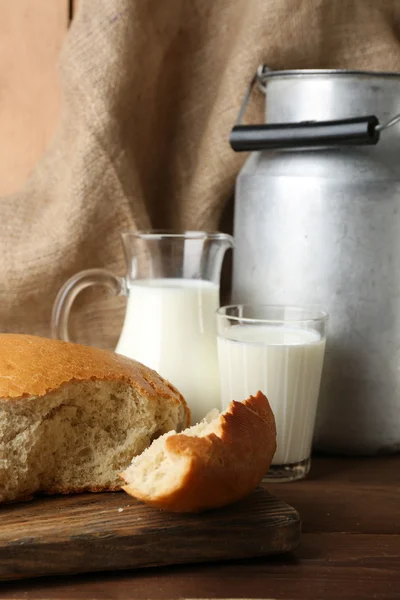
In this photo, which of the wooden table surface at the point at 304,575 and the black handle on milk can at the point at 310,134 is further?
the black handle on milk can at the point at 310,134

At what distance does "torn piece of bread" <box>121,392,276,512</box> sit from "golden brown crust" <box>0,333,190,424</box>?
117 mm

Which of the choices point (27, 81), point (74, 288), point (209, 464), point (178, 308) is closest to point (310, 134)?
point (178, 308)

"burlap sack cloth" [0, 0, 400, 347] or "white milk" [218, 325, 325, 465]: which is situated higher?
"burlap sack cloth" [0, 0, 400, 347]

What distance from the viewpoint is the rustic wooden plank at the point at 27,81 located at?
5.21 ft

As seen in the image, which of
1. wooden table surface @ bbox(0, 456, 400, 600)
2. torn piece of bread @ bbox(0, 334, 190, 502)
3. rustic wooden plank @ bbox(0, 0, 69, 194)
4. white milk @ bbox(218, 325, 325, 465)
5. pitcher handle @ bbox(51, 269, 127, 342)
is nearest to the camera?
wooden table surface @ bbox(0, 456, 400, 600)

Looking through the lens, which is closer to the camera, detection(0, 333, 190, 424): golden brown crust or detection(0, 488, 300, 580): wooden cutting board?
detection(0, 488, 300, 580): wooden cutting board

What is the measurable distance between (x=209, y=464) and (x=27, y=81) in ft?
3.39

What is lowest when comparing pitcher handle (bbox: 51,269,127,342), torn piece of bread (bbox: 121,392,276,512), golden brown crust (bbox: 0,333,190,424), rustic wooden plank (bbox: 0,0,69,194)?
torn piece of bread (bbox: 121,392,276,512)

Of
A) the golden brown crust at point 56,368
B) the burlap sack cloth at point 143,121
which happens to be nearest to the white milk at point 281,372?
the golden brown crust at point 56,368

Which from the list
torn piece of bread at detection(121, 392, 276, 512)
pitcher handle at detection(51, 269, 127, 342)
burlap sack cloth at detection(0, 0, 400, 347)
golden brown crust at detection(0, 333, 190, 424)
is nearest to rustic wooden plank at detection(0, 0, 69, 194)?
burlap sack cloth at detection(0, 0, 400, 347)

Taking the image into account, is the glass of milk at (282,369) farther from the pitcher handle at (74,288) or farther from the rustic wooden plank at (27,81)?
the rustic wooden plank at (27,81)

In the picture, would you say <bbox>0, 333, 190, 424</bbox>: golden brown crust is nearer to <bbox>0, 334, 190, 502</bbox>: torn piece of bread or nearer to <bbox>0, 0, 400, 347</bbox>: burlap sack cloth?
<bbox>0, 334, 190, 502</bbox>: torn piece of bread

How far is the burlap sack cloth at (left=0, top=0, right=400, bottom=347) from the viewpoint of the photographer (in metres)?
1.36

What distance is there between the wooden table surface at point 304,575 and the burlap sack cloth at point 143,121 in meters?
0.63
